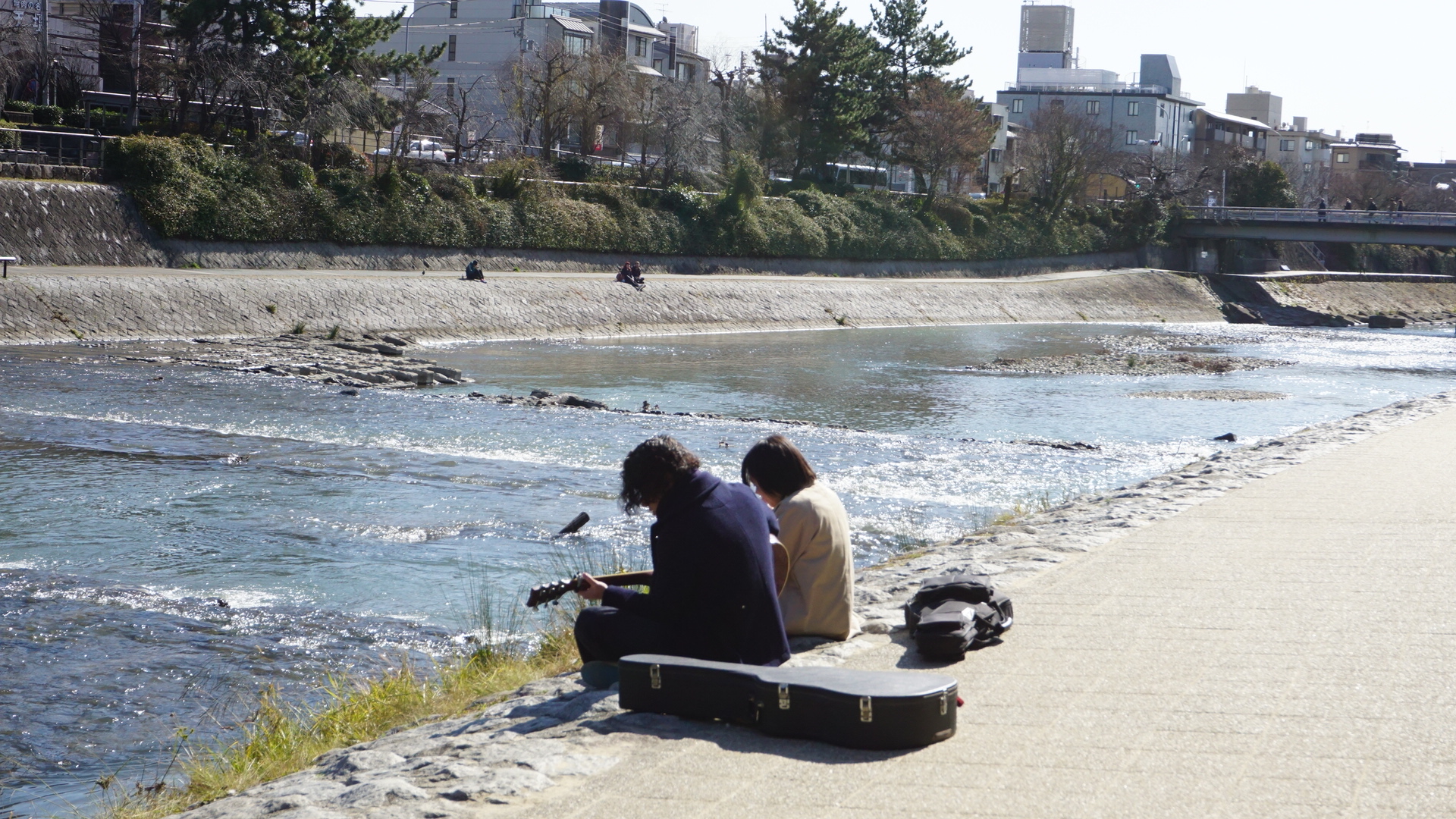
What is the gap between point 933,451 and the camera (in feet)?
65.0

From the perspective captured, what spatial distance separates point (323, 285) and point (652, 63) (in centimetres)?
6096

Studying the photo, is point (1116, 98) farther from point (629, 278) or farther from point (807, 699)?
point (807, 699)

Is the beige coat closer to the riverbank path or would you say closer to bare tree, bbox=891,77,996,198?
the riverbank path

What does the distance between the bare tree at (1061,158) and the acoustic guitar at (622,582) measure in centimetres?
7845

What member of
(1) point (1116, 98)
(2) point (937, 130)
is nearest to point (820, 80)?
(2) point (937, 130)

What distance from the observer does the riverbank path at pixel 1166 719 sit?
448 centimetres

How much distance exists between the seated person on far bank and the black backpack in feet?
2.88

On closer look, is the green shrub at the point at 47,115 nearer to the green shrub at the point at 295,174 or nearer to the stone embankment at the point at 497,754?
the green shrub at the point at 295,174

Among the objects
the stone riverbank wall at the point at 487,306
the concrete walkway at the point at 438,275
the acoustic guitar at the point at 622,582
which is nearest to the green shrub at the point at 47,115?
the concrete walkway at the point at 438,275

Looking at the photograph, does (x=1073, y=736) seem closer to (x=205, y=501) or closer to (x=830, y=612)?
(x=830, y=612)

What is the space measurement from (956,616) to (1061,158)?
270 ft

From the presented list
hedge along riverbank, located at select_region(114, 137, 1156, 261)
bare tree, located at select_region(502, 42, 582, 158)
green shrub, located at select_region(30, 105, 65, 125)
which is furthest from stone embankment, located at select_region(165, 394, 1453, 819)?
bare tree, located at select_region(502, 42, 582, 158)

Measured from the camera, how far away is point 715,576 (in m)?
5.70

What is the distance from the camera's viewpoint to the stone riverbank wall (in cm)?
3148
